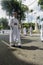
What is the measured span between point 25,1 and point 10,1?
431 inches

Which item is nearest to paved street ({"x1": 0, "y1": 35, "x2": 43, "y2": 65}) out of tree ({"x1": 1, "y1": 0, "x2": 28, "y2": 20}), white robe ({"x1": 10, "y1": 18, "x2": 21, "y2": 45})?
white robe ({"x1": 10, "y1": 18, "x2": 21, "y2": 45})

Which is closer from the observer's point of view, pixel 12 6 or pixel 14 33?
pixel 14 33

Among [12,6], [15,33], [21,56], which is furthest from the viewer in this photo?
[12,6]

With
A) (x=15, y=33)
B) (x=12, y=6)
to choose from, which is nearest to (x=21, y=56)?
(x=15, y=33)

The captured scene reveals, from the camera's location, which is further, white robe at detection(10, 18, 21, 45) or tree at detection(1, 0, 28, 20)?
tree at detection(1, 0, 28, 20)

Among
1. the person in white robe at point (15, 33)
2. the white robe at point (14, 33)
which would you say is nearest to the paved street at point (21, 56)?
the person in white robe at point (15, 33)

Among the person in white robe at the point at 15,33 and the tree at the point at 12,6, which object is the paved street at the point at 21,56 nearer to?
the person in white robe at the point at 15,33

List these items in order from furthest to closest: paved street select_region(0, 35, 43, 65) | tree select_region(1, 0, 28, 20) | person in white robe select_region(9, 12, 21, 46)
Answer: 1. tree select_region(1, 0, 28, 20)
2. person in white robe select_region(9, 12, 21, 46)
3. paved street select_region(0, 35, 43, 65)

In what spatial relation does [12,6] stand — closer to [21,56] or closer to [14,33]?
[14,33]

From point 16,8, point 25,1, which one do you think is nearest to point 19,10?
point 16,8

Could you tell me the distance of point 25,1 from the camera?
2363 inches

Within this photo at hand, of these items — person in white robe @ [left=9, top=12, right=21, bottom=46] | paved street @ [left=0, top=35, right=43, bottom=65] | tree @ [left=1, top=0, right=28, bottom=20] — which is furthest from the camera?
tree @ [left=1, top=0, right=28, bottom=20]

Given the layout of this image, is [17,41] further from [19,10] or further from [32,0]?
[32,0]

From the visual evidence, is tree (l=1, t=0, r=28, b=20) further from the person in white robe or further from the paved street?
the paved street
